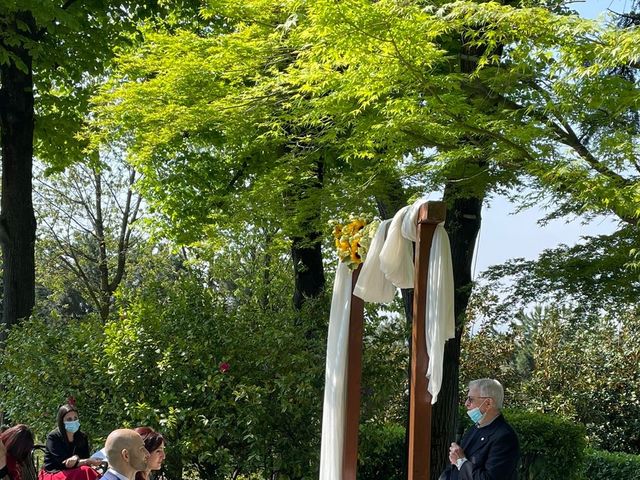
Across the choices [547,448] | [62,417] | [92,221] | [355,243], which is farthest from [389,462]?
[92,221]

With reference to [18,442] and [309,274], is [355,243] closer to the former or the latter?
[18,442]

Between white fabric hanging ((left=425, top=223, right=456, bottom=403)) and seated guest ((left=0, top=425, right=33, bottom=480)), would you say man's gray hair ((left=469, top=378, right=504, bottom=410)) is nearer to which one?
white fabric hanging ((left=425, top=223, right=456, bottom=403))

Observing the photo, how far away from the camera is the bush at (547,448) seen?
12.9 m

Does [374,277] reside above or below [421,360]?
above

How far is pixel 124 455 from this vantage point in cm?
497

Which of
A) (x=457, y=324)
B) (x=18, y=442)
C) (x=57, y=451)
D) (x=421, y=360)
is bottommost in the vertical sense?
(x=57, y=451)

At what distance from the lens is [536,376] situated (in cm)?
1894

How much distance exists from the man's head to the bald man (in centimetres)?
280

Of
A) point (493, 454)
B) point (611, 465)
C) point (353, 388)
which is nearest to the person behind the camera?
point (493, 454)

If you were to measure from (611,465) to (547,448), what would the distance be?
176cm

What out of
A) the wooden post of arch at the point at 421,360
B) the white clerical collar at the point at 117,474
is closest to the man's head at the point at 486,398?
the wooden post of arch at the point at 421,360

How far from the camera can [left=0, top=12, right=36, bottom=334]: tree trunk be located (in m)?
15.1

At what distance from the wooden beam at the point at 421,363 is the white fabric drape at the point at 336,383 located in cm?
117

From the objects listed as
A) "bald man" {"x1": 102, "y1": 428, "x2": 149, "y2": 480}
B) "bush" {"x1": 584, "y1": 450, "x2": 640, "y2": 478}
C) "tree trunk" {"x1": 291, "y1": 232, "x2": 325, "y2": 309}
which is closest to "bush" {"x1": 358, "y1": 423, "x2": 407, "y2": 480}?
"bush" {"x1": 584, "y1": 450, "x2": 640, "y2": 478}
